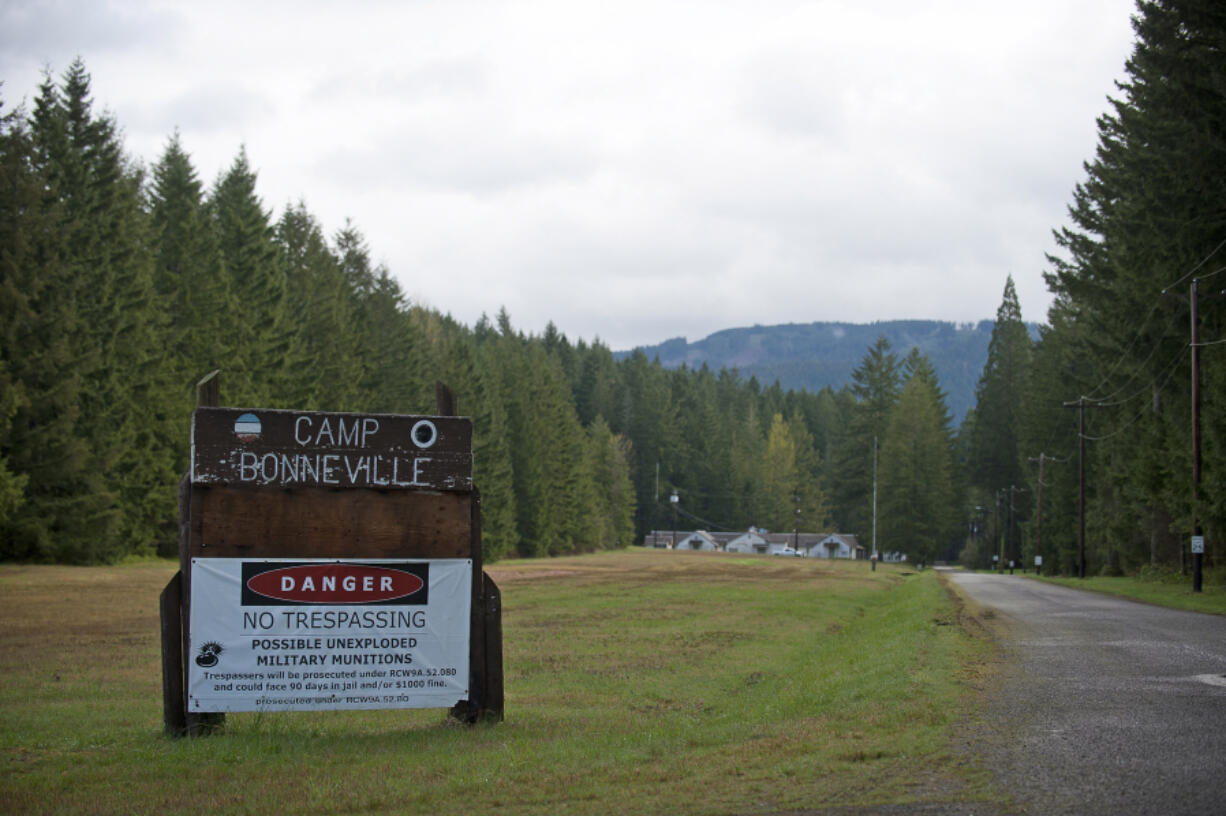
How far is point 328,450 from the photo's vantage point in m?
11.2

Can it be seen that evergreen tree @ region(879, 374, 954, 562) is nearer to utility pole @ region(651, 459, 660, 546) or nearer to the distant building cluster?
the distant building cluster

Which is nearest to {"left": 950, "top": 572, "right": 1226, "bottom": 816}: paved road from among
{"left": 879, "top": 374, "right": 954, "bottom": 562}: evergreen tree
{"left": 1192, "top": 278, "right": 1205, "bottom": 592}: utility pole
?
{"left": 1192, "top": 278, "right": 1205, "bottom": 592}: utility pole

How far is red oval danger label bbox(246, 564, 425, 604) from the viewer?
10.9m

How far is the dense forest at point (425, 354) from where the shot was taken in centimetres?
3656

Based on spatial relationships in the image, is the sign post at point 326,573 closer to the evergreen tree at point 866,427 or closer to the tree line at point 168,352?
the tree line at point 168,352

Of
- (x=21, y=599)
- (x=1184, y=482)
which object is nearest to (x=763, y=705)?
(x=21, y=599)

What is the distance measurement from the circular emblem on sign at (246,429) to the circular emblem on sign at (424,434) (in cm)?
159

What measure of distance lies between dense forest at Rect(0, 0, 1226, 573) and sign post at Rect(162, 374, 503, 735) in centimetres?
2717

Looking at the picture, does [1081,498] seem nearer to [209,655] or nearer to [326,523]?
[326,523]

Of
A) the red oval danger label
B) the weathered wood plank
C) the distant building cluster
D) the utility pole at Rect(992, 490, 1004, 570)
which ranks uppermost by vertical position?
the weathered wood plank

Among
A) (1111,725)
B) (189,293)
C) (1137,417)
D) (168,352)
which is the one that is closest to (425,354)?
(189,293)

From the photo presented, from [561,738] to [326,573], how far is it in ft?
9.67

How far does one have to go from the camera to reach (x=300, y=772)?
30.0ft

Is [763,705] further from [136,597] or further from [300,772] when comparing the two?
[136,597]
